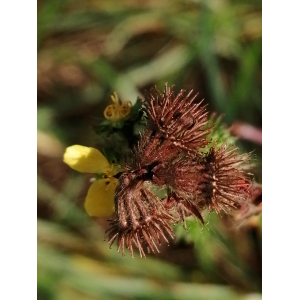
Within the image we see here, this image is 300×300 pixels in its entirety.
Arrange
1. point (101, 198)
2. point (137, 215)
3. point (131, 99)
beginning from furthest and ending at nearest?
point (131, 99) < point (101, 198) < point (137, 215)

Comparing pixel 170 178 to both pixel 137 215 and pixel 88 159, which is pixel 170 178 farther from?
pixel 88 159

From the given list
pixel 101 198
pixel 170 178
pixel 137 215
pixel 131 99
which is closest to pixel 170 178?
pixel 170 178

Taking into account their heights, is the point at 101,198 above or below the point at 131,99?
below

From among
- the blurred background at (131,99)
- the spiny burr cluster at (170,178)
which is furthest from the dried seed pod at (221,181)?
the blurred background at (131,99)

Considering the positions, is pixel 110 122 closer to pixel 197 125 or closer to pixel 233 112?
pixel 197 125

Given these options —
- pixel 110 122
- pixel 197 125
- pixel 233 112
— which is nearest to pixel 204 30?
pixel 233 112

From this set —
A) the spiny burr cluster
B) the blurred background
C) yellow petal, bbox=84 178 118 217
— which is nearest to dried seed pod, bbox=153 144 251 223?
the spiny burr cluster

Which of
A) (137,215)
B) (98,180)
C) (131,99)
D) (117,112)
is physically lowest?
(137,215)
